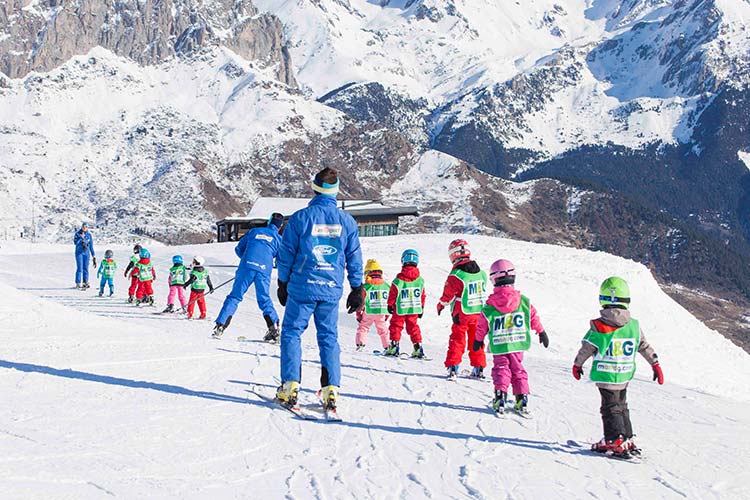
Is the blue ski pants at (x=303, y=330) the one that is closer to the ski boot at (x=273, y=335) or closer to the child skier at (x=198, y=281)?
the ski boot at (x=273, y=335)

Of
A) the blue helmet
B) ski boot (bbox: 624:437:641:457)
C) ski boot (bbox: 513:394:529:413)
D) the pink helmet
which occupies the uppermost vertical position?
the blue helmet

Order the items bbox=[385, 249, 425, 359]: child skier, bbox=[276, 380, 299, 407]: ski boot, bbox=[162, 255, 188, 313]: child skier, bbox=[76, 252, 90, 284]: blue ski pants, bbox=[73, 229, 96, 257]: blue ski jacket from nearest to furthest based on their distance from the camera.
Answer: bbox=[276, 380, 299, 407]: ski boot
bbox=[385, 249, 425, 359]: child skier
bbox=[162, 255, 188, 313]: child skier
bbox=[73, 229, 96, 257]: blue ski jacket
bbox=[76, 252, 90, 284]: blue ski pants

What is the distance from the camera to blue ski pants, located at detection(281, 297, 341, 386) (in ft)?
22.5

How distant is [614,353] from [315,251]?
2717mm

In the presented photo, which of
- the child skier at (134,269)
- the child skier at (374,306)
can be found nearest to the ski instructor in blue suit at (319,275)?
the child skier at (374,306)

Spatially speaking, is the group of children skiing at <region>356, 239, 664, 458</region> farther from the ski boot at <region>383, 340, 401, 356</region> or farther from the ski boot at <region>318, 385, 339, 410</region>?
the ski boot at <region>383, 340, 401, 356</region>

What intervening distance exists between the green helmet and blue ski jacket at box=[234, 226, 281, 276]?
655 centimetres

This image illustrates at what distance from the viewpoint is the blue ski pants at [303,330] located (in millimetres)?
6871

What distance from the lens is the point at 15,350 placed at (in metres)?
8.78

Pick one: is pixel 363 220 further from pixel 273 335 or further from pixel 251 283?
pixel 251 283

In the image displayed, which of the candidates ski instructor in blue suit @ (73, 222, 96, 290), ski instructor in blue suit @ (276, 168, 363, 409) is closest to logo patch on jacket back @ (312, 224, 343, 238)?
ski instructor in blue suit @ (276, 168, 363, 409)

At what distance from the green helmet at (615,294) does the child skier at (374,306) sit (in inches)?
259

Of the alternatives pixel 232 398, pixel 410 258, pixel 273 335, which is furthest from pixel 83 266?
pixel 232 398

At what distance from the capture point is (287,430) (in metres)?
6.42
